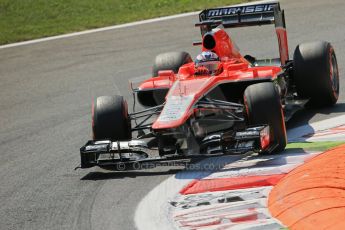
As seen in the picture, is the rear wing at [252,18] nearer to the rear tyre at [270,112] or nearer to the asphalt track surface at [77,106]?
the asphalt track surface at [77,106]

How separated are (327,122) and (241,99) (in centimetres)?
127

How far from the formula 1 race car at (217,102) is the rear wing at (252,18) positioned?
15 mm

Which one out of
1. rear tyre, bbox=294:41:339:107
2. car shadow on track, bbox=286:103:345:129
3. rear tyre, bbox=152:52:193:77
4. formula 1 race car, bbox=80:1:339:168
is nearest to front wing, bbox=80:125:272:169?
formula 1 race car, bbox=80:1:339:168

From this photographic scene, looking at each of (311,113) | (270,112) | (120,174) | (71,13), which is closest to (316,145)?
(270,112)

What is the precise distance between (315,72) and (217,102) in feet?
6.66

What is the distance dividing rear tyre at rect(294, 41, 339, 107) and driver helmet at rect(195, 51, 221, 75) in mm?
1351

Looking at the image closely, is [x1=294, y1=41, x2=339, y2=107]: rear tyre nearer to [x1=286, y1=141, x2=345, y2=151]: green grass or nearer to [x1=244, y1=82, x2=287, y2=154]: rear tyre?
[x1=286, y1=141, x2=345, y2=151]: green grass

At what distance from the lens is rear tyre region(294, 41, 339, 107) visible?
12.8m

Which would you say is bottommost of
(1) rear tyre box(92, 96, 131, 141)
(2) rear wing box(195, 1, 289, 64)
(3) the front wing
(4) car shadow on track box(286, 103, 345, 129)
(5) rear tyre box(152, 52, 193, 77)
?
(4) car shadow on track box(286, 103, 345, 129)

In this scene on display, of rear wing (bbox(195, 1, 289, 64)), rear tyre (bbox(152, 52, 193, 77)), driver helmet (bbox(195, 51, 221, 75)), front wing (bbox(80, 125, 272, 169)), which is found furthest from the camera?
rear tyre (bbox(152, 52, 193, 77))

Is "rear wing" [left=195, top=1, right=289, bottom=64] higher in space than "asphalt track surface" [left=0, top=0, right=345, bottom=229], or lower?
higher

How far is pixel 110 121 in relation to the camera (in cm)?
1159

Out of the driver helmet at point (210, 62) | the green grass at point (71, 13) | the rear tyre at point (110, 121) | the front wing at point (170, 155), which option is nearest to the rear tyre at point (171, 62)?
the driver helmet at point (210, 62)

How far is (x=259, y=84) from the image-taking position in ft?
36.6
